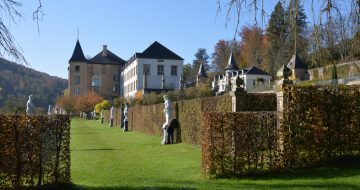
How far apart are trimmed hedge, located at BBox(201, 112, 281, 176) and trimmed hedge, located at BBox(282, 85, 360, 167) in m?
0.45

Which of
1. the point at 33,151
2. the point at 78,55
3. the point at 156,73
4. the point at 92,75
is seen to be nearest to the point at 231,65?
the point at 156,73

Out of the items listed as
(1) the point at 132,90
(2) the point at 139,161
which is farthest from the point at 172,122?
(1) the point at 132,90

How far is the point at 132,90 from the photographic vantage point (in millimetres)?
81125

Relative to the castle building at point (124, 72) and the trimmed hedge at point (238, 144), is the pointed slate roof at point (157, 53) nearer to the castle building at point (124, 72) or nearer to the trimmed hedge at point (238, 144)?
the castle building at point (124, 72)

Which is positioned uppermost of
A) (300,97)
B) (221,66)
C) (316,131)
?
(221,66)

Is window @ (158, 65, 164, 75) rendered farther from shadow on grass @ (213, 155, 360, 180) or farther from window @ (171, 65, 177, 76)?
shadow on grass @ (213, 155, 360, 180)

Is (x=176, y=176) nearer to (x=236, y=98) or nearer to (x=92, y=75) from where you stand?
(x=236, y=98)

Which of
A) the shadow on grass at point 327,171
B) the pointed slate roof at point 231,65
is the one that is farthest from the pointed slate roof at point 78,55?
the shadow on grass at point 327,171

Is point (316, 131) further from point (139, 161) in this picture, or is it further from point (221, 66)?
point (221, 66)

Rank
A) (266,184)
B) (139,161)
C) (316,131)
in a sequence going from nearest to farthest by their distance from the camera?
1. (266,184)
2. (316,131)
3. (139,161)

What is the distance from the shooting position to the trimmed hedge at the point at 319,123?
10117 millimetres

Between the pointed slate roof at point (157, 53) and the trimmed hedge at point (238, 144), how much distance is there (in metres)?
66.7

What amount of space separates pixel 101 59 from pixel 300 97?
9128cm

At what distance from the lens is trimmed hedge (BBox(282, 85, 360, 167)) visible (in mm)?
10117
